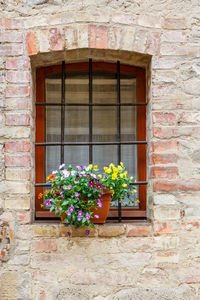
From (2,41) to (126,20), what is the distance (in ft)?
3.36

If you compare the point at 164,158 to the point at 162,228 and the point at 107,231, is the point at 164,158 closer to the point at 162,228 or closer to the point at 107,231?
the point at 162,228

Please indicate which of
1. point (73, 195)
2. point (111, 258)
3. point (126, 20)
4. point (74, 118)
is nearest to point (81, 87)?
point (74, 118)

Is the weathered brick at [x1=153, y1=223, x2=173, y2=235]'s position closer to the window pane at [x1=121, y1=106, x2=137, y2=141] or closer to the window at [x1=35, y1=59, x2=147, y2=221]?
the window at [x1=35, y1=59, x2=147, y2=221]

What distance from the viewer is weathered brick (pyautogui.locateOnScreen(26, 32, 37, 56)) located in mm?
2617

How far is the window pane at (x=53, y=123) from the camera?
115 inches

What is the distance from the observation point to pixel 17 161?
8.57ft

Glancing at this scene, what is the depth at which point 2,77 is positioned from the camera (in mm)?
2637

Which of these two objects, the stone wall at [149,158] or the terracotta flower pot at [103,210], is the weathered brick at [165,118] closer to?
the stone wall at [149,158]

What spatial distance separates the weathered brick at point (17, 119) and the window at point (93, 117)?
0.28m

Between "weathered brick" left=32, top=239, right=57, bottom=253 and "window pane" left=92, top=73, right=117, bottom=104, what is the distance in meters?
1.29

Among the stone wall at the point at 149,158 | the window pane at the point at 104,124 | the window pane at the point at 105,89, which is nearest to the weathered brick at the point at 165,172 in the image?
the stone wall at the point at 149,158

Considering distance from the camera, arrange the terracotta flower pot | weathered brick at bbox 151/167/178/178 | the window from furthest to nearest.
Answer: the window < weathered brick at bbox 151/167/178/178 < the terracotta flower pot

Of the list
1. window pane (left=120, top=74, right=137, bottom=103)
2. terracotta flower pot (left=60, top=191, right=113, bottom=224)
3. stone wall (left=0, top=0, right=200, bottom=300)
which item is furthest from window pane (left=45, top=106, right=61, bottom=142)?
terracotta flower pot (left=60, top=191, right=113, bottom=224)

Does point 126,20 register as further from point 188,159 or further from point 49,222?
point 49,222
